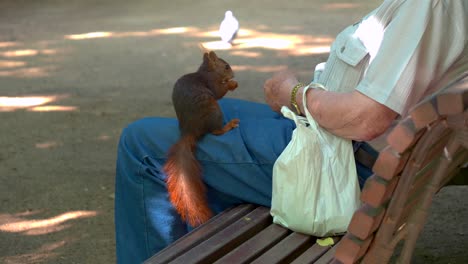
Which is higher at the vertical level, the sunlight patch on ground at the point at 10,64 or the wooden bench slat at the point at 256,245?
the wooden bench slat at the point at 256,245

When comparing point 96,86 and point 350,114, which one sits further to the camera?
point 96,86

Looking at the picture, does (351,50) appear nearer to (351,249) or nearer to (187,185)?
(187,185)

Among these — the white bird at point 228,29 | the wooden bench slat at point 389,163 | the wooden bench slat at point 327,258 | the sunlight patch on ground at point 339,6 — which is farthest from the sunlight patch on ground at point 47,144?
the sunlight patch on ground at point 339,6

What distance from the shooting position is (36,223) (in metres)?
3.65

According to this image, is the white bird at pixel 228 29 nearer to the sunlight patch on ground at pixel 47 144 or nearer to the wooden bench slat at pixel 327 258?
the sunlight patch on ground at pixel 47 144

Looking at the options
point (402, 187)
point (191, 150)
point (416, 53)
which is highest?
point (416, 53)

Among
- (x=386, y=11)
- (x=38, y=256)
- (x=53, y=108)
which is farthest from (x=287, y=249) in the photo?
(x=53, y=108)

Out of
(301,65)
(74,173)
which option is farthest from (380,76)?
(301,65)

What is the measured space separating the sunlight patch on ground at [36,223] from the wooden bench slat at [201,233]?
4.54 ft

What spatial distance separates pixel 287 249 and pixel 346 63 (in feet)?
1.94

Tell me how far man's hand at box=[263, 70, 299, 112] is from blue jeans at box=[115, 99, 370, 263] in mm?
63

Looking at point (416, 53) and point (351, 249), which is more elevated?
point (416, 53)

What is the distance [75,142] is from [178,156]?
2.21 m

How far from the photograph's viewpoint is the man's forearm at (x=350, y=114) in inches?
85.4
